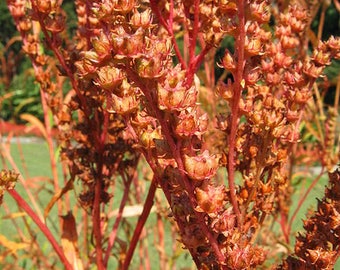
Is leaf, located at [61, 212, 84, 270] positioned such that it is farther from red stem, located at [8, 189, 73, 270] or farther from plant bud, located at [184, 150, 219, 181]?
plant bud, located at [184, 150, 219, 181]

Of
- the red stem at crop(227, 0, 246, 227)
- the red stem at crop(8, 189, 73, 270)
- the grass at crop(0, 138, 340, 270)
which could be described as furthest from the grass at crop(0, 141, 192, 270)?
the red stem at crop(227, 0, 246, 227)

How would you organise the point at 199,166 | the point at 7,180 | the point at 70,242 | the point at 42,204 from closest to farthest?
1. the point at 199,166
2. the point at 7,180
3. the point at 70,242
4. the point at 42,204

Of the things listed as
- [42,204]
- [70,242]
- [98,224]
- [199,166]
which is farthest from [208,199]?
[42,204]

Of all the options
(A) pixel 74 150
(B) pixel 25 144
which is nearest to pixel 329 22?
(B) pixel 25 144

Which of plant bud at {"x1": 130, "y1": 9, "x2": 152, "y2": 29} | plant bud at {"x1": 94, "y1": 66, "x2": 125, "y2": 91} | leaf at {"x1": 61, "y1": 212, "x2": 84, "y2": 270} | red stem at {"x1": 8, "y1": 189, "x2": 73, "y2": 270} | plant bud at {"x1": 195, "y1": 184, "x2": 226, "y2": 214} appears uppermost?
plant bud at {"x1": 130, "y1": 9, "x2": 152, "y2": 29}

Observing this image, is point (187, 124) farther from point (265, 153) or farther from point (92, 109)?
point (92, 109)

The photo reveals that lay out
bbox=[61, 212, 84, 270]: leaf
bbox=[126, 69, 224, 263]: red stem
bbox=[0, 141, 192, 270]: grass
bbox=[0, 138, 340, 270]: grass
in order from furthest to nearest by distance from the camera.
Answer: bbox=[0, 141, 192, 270]: grass < bbox=[0, 138, 340, 270]: grass < bbox=[61, 212, 84, 270]: leaf < bbox=[126, 69, 224, 263]: red stem

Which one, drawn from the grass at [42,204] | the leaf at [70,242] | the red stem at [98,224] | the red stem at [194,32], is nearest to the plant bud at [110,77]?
the red stem at [194,32]

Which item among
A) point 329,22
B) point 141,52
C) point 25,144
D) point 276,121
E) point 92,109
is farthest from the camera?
point 329,22

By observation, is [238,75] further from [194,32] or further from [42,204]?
[42,204]
